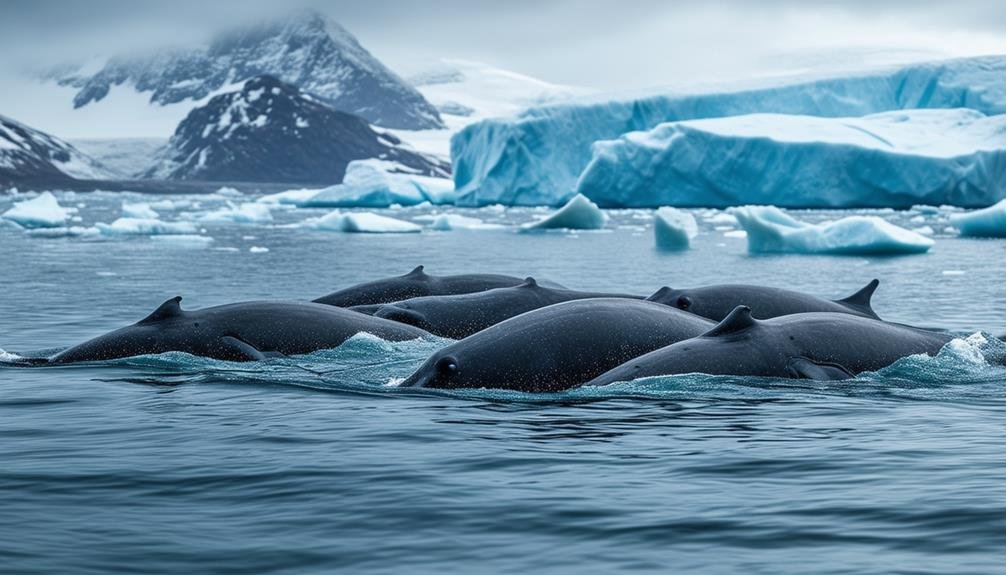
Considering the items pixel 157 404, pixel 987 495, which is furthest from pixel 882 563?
pixel 157 404

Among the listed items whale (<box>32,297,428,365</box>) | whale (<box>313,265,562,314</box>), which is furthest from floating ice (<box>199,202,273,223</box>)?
whale (<box>32,297,428,365</box>)

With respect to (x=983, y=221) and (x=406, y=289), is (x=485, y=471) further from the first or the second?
(x=983, y=221)

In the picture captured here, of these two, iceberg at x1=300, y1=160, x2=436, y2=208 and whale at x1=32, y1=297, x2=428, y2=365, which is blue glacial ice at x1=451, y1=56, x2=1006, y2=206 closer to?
iceberg at x1=300, y1=160, x2=436, y2=208

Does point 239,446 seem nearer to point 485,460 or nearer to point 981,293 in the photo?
point 485,460

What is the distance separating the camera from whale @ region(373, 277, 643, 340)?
12328 millimetres

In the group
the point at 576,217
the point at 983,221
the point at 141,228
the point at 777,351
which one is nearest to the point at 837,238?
the point at 983,221

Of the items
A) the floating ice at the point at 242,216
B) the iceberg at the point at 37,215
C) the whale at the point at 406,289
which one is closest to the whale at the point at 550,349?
the whale at the point at 406,289

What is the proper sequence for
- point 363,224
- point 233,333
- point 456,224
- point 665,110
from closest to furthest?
1. point 233,333
2. point 363,224
3. point 456,224
4. point 665,110

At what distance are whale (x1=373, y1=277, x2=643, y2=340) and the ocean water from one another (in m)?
0.70

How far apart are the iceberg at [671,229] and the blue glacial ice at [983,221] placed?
7670 mm

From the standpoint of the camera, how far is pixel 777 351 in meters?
8.91

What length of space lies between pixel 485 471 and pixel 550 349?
2.57 metres

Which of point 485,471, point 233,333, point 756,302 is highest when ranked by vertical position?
point 756,302

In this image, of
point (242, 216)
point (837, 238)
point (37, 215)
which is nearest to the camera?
point (837, 238)
